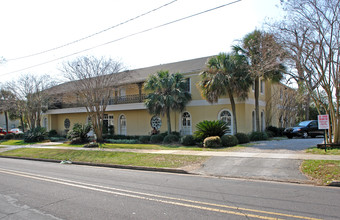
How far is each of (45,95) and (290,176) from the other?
1057 inches

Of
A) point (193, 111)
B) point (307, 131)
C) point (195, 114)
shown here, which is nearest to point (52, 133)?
point (193, 111)

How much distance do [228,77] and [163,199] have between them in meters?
13.8

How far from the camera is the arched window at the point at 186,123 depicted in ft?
77.3

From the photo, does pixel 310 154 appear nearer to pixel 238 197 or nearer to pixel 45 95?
pixel 238 197

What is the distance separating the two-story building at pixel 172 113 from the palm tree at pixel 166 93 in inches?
63.9

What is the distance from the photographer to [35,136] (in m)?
26.2

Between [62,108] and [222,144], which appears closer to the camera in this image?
[222,144]

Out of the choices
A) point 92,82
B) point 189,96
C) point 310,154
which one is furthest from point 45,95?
point 310,154

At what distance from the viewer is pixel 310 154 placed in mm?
11164

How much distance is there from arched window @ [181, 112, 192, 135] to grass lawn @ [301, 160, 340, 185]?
46.7 ft

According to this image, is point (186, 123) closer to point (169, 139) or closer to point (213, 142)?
point (169, 139)

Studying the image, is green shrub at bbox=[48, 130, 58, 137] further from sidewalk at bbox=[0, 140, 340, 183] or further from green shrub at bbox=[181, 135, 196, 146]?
sidewalk at bbox=[0, 140, 340, 183]

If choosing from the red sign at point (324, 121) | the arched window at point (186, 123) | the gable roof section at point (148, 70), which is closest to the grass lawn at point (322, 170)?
the red sign at point (324, 121)

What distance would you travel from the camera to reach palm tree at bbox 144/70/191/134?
826 inches
